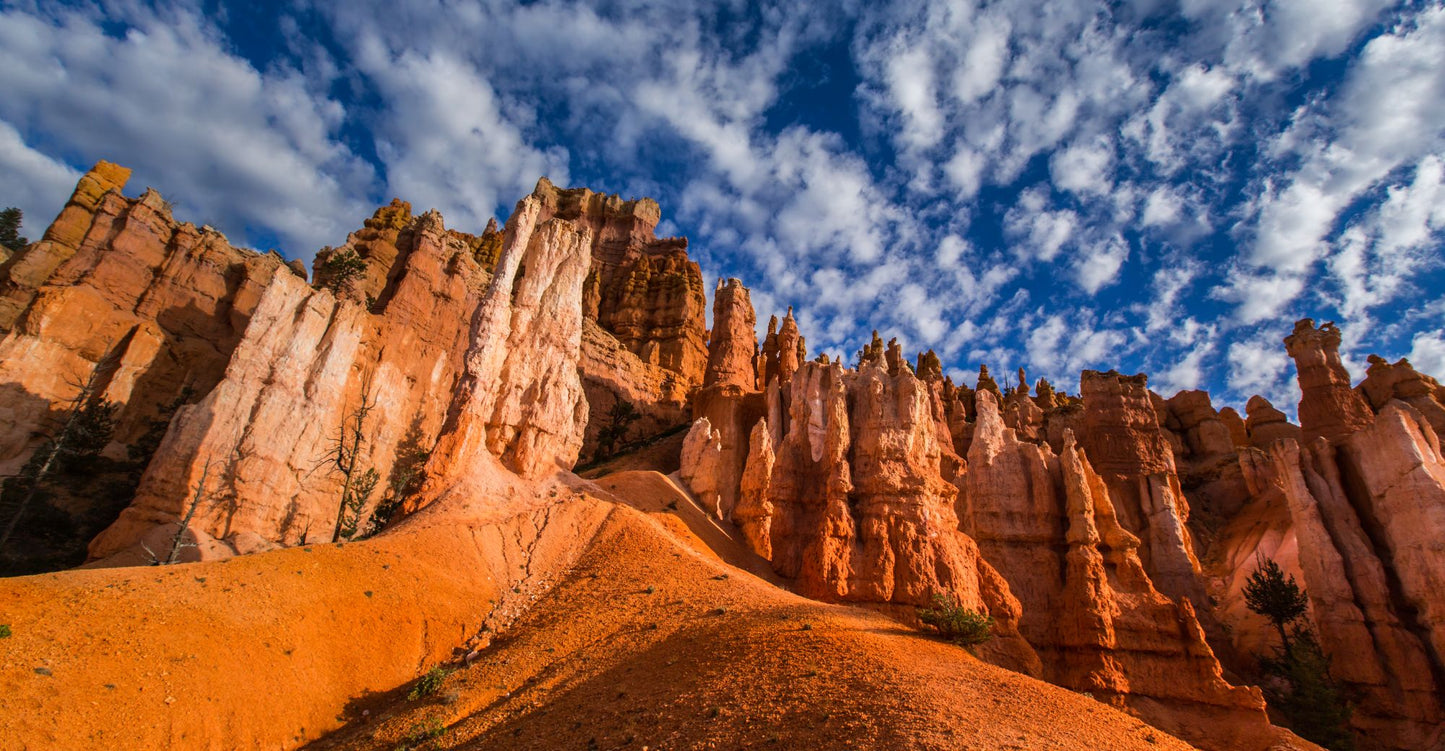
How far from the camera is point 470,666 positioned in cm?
1391

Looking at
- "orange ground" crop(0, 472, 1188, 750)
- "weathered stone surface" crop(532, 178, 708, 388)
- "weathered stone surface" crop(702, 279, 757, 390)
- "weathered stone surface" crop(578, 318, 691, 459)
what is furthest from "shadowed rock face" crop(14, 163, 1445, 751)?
"weathered stone surface" crop(532, 178, 708, 388)

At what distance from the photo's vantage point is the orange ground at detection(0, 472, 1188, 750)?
30.8 feet

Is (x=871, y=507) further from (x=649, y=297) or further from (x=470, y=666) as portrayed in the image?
(x=649, y=297)

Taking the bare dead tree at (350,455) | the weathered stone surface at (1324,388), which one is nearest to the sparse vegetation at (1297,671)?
the weathered stone surface at (1324,388)

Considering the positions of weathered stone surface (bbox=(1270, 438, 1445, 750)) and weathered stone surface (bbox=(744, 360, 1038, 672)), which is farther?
weathered stone surface (bbox=(1270, 438, 1445, 750))

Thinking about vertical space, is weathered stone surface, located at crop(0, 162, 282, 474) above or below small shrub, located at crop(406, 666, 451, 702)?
above

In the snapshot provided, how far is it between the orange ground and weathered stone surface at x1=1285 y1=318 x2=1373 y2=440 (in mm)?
44664

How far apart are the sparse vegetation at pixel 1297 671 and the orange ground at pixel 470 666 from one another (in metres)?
18.8

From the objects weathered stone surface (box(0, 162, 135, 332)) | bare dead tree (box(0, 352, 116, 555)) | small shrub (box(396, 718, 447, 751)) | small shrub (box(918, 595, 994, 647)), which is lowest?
small shrub (box(396, 718, 447, 751))

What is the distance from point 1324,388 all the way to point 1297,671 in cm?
2949

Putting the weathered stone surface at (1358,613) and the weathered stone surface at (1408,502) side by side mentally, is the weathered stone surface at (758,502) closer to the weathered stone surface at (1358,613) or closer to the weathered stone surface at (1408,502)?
the weathered stone surface at (1358,613)

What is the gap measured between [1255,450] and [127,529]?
60.9 metres

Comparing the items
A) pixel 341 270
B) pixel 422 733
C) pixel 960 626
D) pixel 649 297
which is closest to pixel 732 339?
pixel 649 297

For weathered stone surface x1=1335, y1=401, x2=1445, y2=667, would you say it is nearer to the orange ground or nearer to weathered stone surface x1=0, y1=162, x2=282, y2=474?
the orange ground
